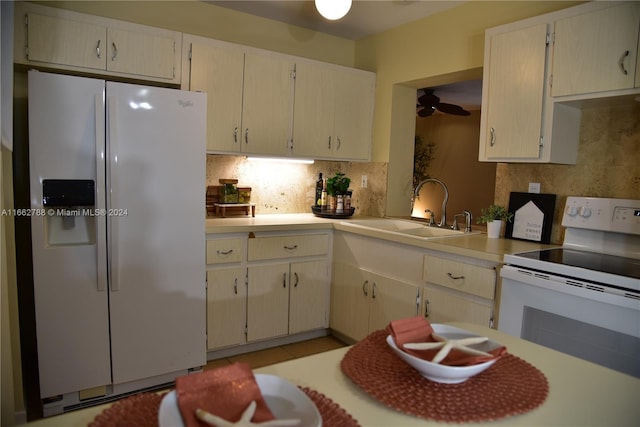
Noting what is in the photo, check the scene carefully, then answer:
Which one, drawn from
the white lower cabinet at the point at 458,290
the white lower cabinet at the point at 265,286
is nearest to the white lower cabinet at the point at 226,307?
the white lower cabinet at the point at 265,286

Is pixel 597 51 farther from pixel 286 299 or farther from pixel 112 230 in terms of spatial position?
pixel 112 230

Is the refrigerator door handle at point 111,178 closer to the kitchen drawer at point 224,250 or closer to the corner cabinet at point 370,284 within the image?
the kitchen drawer at point 224,250

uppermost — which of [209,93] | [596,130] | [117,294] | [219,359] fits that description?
[209,93]

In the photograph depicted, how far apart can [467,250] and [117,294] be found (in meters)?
1.79

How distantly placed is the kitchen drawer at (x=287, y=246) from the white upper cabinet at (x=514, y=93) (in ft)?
4.00

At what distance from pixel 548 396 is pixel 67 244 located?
2.13 metres

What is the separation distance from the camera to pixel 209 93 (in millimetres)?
2783

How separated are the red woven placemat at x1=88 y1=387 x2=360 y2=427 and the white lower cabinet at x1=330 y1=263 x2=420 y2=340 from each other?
181 centimetres

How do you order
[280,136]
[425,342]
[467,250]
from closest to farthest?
[425,342] → [467,250] → [280,136]

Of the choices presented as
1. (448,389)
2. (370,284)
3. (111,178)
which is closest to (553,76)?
(370,284)

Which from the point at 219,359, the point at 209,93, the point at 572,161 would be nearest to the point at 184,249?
the point at 219,359

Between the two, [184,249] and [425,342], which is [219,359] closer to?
[184,249]

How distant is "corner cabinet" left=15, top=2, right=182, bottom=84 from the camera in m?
2.25

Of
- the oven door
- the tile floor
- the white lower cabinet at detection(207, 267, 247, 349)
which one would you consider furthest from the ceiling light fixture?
the tile floor
